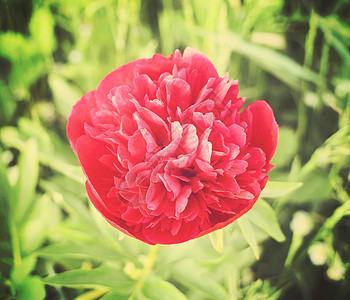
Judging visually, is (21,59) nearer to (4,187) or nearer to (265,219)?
(4,187)

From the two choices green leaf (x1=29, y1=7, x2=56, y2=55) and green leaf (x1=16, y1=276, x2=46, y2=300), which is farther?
green leaf (x1=29, y1=7, x2=56, y2=55)

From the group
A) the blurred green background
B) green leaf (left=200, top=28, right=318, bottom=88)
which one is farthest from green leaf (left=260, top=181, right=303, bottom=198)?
green leaf (left=200, top=28, right=318, bottom=88)

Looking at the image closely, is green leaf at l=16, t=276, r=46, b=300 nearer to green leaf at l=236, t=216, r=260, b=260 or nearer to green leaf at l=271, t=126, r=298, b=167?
green leaf at l=236, t=216, r=260, b=260

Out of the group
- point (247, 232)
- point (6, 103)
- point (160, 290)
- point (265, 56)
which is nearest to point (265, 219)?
point (247, 232)

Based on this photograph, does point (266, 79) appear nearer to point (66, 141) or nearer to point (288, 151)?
point (288, 151)

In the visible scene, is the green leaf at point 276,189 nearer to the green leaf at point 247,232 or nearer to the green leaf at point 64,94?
the green leaf at point 247,232

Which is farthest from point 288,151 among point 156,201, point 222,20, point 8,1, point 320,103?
point 8,1
